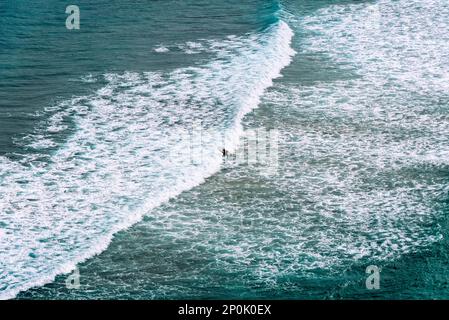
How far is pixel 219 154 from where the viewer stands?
17.9 meters

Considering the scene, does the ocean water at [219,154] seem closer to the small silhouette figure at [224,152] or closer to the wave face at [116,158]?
the wave face at [116,158]

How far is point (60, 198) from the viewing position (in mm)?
16031

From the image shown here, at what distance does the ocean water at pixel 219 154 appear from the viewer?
1385 centimetres

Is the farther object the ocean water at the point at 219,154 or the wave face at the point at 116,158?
the wave face at the point at 116,158

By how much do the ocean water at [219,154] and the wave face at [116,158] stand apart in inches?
1.8

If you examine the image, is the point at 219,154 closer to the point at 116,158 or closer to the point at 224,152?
the point at 224,152

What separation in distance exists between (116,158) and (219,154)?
2148 millimetres

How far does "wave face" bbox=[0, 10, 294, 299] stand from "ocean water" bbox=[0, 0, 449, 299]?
0.05 m

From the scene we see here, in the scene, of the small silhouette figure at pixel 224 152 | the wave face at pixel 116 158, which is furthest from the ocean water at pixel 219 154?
the small silhouette figure at pixel 224 152

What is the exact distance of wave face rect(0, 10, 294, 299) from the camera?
47.9ft

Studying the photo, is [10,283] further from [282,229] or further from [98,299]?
[282,229]
